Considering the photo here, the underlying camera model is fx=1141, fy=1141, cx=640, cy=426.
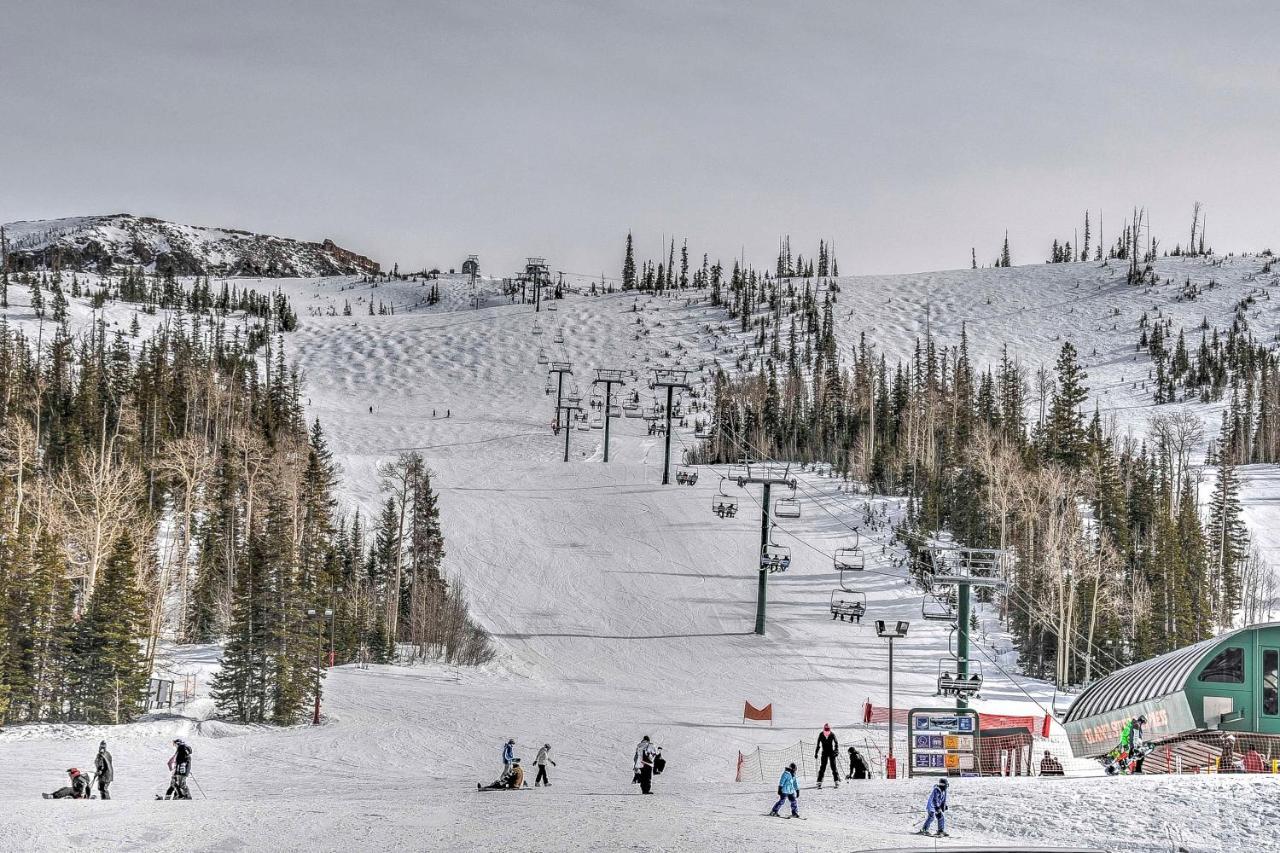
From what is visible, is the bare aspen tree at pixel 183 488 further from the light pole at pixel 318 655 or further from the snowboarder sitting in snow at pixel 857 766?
→ the snowboarder sitting in snow at pixel 857 766

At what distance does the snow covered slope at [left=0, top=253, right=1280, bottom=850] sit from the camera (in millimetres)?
19953

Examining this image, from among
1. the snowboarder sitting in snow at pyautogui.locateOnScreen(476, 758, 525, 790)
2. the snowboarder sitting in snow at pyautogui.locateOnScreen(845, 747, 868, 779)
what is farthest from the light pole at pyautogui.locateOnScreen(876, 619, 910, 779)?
the snowboarder sitting in snow at pyautogui.locateOnScreen(476, 758, 525, 790)

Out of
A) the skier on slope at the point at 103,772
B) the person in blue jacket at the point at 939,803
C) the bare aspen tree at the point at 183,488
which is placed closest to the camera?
the person in blue jacket at the point at 939,803

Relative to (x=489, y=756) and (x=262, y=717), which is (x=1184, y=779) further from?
(x=262, y=717)

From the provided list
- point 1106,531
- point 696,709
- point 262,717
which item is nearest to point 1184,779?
point 696,709

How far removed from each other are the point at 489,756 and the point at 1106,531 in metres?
48.3

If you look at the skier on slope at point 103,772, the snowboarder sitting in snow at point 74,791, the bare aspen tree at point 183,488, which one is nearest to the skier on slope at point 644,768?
the skier on slope at point 103,772

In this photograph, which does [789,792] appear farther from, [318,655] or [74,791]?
[318,655]

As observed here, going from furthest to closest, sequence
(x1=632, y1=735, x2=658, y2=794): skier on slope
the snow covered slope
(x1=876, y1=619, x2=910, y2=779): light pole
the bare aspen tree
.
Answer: the bare aspen tree
(x1=876, y1=619, x2=910, y2=779): light pole
(x1=632, y1=735, x2=658, y2=794): skier on slope
the snow covered slope

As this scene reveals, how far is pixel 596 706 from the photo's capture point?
41.4 m

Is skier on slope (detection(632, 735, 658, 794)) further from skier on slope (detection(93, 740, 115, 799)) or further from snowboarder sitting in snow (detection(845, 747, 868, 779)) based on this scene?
skier on slope (detection(93, 740, 115, 799))

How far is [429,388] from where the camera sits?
474 feet

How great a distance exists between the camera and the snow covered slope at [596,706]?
20.0m

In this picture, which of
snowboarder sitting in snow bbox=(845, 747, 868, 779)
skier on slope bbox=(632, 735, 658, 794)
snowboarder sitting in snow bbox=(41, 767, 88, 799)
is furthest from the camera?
snowboarder sitting in snow bbox=(845, 747, 868, 779)
